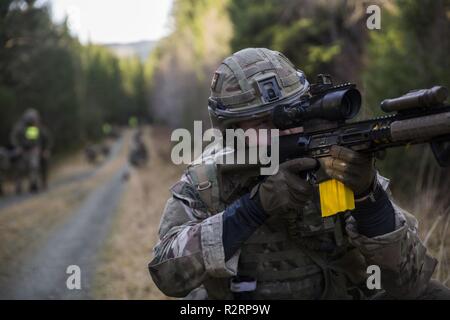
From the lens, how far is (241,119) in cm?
281

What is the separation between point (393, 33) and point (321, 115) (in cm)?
535

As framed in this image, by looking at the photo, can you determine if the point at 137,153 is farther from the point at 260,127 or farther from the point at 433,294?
the point at 433,294

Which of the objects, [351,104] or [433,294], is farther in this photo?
[433,294]

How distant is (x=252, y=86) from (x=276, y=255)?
0.98m

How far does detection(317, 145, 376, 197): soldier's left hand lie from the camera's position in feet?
7.55

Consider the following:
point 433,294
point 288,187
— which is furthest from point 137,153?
point 288,187

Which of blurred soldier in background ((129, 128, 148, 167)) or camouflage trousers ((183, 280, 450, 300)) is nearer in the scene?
camouflage trousers ((183, 280, 450, 300))

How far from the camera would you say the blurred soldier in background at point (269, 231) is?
98.2 inches

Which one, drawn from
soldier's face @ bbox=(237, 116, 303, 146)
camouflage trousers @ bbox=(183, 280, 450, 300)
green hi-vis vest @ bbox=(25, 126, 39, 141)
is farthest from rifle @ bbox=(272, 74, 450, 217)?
green hi-vis vest @ bbox=(25, 126, 39, 141)

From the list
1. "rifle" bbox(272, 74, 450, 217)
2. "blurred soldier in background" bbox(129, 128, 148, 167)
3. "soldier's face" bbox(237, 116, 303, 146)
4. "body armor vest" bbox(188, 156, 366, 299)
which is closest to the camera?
"rifle" bbox(272, 74, 450, 217)

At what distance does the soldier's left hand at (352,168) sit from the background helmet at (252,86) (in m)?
0.55

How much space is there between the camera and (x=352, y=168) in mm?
2312

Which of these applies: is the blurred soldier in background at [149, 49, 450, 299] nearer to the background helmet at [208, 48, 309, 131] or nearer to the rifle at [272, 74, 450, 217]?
the background helmet at [208, 48, 309, 131]

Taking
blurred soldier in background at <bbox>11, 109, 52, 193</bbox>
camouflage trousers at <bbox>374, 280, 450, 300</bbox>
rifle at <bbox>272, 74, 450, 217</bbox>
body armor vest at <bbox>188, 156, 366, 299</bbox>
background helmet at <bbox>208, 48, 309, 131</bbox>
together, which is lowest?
camouflage trousers at <bbox>374, 280, 450, 300</bbox>
